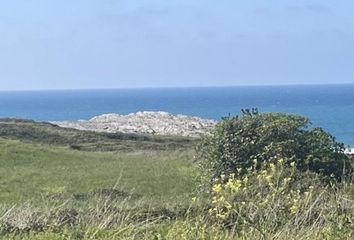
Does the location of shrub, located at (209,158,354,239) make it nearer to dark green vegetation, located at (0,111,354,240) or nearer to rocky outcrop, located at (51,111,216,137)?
dark green vegetation, located at (0,111,354,240)

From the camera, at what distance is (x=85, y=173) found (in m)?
30.9

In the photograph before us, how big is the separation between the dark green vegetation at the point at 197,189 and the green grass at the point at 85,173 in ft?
0.14

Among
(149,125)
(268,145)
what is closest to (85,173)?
(268,145)

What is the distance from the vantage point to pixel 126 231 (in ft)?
33.5

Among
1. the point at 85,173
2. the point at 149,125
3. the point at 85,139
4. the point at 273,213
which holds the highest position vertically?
the point at 273,213

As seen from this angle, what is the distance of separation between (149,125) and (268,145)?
67.1m

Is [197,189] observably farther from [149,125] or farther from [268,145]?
[149,125]

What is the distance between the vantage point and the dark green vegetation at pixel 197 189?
10.2 meters

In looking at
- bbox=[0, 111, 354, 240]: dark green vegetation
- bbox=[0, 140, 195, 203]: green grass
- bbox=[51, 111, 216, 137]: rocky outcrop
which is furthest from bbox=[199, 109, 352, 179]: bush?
bbox=[51, 111, 216, 137]: rocky outcrop

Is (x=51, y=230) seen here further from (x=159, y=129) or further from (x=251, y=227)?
(x=159, y=129)

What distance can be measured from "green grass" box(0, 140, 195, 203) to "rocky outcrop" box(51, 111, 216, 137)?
39.0 metres

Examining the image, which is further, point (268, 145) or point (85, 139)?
point (85, 139)

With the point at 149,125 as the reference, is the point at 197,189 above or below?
above

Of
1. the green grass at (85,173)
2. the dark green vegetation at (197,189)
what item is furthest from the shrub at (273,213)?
the green grass at (85,173)
